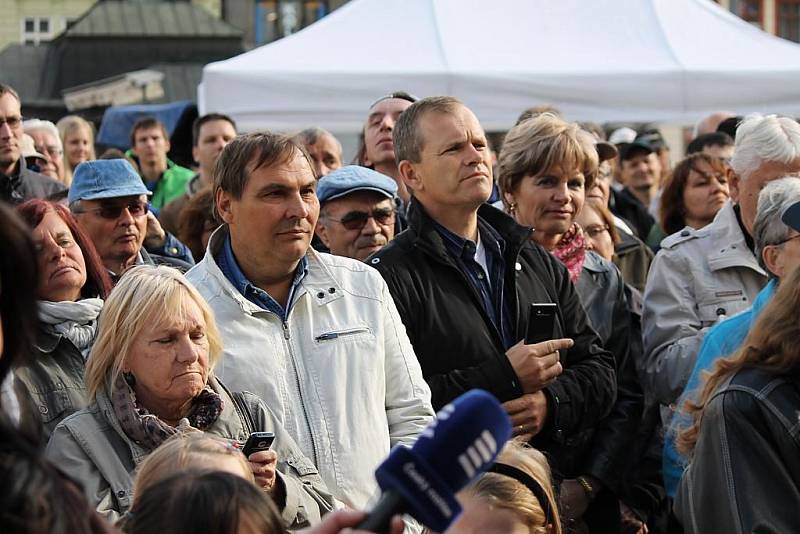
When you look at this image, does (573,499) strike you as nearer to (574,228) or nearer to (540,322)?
(540,322)

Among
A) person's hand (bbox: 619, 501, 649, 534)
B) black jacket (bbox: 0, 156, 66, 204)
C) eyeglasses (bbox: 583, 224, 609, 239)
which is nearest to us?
person's hand (bbox: 619, 501, 649, 534)

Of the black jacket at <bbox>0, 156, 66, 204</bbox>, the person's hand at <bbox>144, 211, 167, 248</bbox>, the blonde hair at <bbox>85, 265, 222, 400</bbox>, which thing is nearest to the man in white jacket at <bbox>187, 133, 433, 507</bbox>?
the blonde hair at <bbox>85, 265, 222, 400</bbox>

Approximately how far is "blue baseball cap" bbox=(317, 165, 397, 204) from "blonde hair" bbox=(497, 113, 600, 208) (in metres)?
0.47

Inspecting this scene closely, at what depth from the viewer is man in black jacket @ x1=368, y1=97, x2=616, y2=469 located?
462 cm

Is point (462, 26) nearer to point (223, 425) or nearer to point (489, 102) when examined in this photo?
point (489, 102)

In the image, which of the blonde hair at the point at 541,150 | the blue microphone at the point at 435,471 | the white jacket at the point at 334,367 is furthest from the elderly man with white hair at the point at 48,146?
the blue microphone at the point at 435,471

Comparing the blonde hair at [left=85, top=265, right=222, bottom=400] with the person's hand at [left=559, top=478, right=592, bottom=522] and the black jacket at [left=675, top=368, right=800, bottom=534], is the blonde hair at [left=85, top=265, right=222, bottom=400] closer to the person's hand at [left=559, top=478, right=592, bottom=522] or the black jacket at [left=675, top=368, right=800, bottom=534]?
the black jacket at [left=675, top=368, right=800, bottom=534]

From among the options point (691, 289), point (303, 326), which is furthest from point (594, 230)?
point (303, 326)

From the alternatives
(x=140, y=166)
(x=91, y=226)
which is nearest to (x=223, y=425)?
(x=91, y=226)

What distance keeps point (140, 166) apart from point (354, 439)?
19.7 feet

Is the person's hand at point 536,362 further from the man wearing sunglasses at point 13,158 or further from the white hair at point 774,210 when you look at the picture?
the man wearing sunglasses at point 13,158

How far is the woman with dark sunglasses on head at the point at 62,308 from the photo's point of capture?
4098 mm

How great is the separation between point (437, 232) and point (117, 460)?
1.59 metres

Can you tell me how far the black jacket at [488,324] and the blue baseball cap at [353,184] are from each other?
0.71 meters
